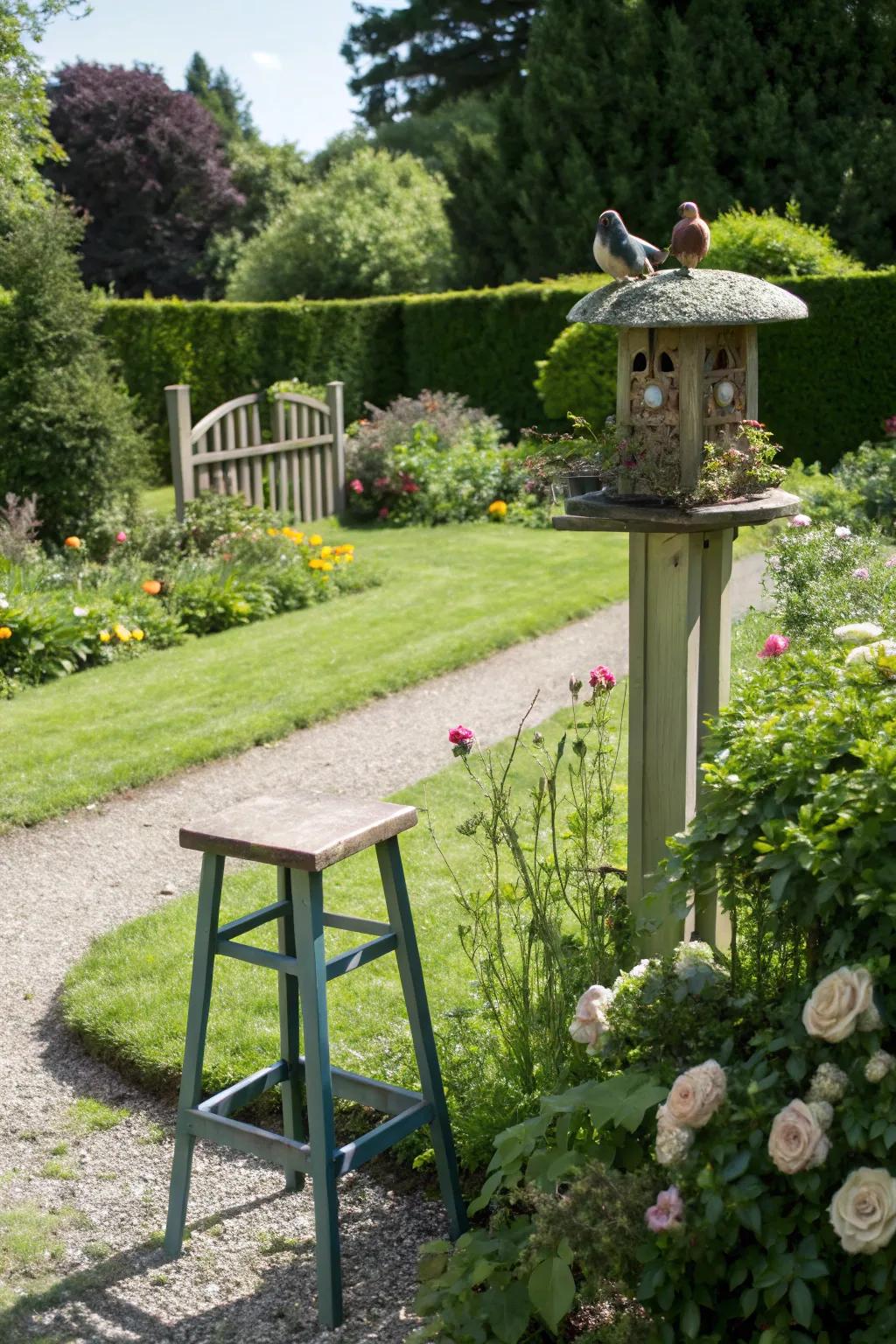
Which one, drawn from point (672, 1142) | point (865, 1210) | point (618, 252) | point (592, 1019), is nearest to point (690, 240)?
point (618, 252)

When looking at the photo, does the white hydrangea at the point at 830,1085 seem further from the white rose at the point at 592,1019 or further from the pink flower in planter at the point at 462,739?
the pink flower in planter at the point at 462,739

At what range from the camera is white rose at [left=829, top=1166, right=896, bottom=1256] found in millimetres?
2070

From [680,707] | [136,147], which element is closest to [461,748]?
[680,707]

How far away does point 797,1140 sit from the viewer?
2150 millimetres

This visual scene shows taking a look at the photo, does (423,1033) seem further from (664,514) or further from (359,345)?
(359,345)

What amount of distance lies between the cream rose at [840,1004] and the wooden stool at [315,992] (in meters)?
1.04

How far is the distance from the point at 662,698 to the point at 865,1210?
1.54 metres

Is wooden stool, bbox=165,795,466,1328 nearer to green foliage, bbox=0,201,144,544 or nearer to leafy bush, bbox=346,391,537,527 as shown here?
green foliage, bbox=0,201,144,544

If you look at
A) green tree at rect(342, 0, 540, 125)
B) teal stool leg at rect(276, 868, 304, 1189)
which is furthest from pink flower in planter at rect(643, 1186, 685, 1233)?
green tree at rect(342, 0, 540, 125)

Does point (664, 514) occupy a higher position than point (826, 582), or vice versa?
point (664, 514)

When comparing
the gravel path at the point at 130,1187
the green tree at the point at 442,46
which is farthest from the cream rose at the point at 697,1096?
the green tree at the point at 442,46

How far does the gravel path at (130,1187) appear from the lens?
Result: 2811mm

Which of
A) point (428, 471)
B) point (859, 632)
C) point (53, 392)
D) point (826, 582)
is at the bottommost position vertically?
point (826, 582)

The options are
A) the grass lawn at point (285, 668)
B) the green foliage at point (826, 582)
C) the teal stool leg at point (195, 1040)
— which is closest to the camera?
the teal stool leg at point (195, 1040)
